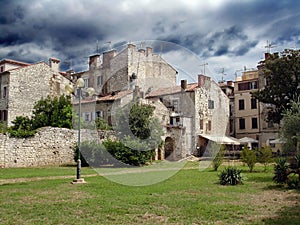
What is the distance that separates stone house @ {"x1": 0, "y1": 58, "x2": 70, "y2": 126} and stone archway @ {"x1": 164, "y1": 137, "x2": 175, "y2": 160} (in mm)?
14648

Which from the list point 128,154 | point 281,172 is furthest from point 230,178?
point 128,154

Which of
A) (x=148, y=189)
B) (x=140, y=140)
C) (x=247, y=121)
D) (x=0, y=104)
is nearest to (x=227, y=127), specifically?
(x=247, y=121)

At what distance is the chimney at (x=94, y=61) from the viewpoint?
141 ft

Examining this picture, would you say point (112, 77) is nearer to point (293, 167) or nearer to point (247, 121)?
point (247, 121)

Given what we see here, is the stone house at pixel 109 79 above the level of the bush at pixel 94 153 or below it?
above

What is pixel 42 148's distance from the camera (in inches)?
969

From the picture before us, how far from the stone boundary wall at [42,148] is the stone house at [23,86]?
33.6ft

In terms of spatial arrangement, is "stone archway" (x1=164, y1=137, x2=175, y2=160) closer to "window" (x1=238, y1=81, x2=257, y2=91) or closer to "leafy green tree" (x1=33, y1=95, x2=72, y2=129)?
"leafy green tree" (x1=33, y1=95, x2=72, y2=129)

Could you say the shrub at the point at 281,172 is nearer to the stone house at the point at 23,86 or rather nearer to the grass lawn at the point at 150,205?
the grass lawn at the point at 150,205

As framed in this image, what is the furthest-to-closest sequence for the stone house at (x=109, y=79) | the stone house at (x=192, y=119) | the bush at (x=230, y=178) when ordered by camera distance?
the stone house at (x=109, y=79), the stone house at (x=192, y=119), the bush at (x=230, y=178)

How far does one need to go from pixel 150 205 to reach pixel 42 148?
1816 centimetres

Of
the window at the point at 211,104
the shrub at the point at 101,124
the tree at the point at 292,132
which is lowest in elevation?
the tree at the point at 292,132

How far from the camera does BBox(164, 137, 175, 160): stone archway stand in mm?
31156

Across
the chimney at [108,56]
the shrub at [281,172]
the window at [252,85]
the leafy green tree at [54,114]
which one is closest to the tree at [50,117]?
the leafy green tree at [54,114]
